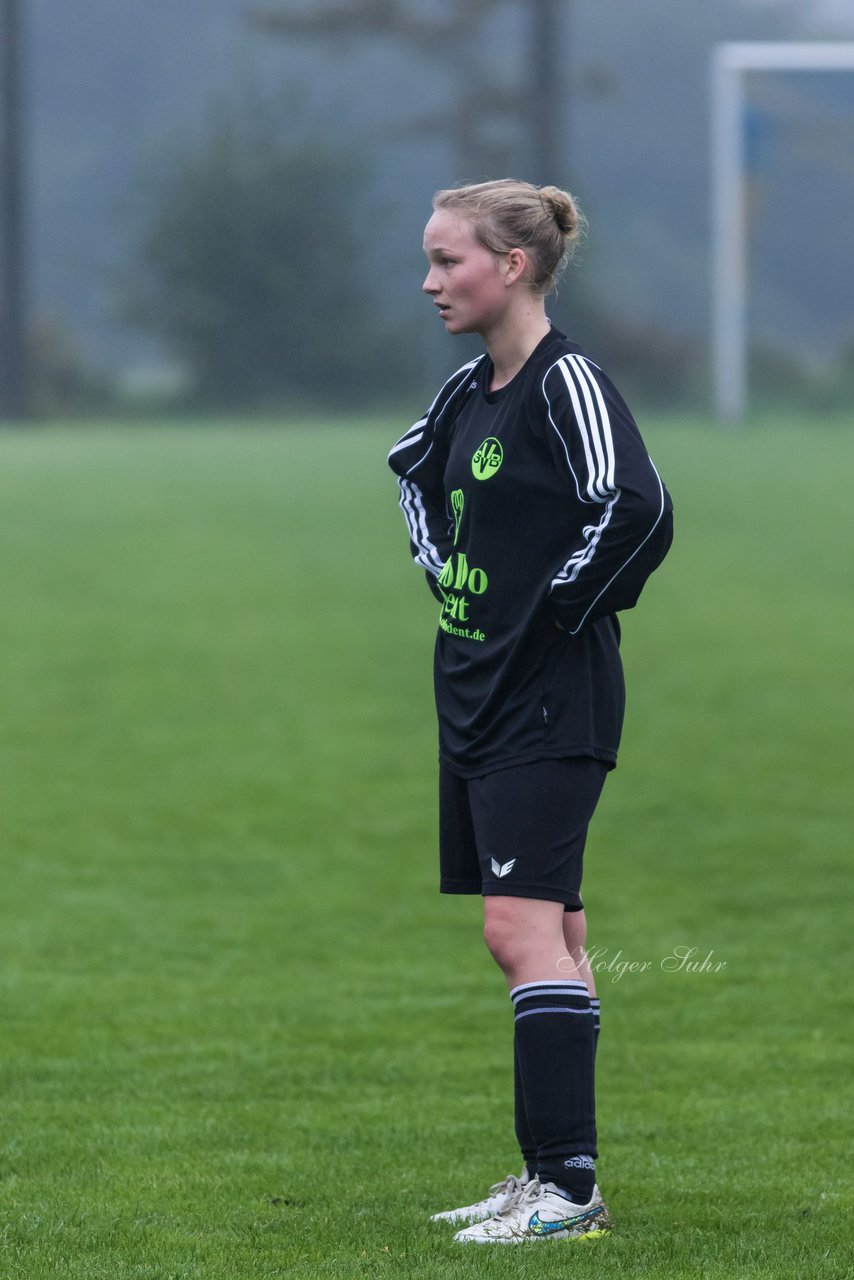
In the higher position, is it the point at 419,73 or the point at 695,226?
the point at 419,73

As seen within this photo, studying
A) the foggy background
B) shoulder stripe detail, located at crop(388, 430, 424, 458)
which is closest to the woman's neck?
shoulder stripe detail, located at crop(388, 430, 424, 458)

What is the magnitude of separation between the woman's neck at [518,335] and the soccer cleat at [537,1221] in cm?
152

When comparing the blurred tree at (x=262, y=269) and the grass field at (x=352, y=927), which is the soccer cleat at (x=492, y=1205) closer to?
the grass field at (x=352, y=927)

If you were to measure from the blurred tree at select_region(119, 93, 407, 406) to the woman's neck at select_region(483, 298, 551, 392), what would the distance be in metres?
23.4

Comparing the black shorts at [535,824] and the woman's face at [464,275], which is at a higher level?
the woman's face at [464,275]

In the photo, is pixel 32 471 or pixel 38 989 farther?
pixel 32 471

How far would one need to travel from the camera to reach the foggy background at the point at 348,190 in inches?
1052

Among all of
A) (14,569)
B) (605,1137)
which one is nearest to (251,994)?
(605,1137)

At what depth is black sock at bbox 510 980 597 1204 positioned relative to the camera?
12.0 ft

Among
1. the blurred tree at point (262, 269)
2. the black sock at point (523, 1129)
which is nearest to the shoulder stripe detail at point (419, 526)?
the black sock at point (523, 1129)

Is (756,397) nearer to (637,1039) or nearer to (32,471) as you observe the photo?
(32,471)

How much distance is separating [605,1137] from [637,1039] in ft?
3.91

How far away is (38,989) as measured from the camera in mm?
6582
